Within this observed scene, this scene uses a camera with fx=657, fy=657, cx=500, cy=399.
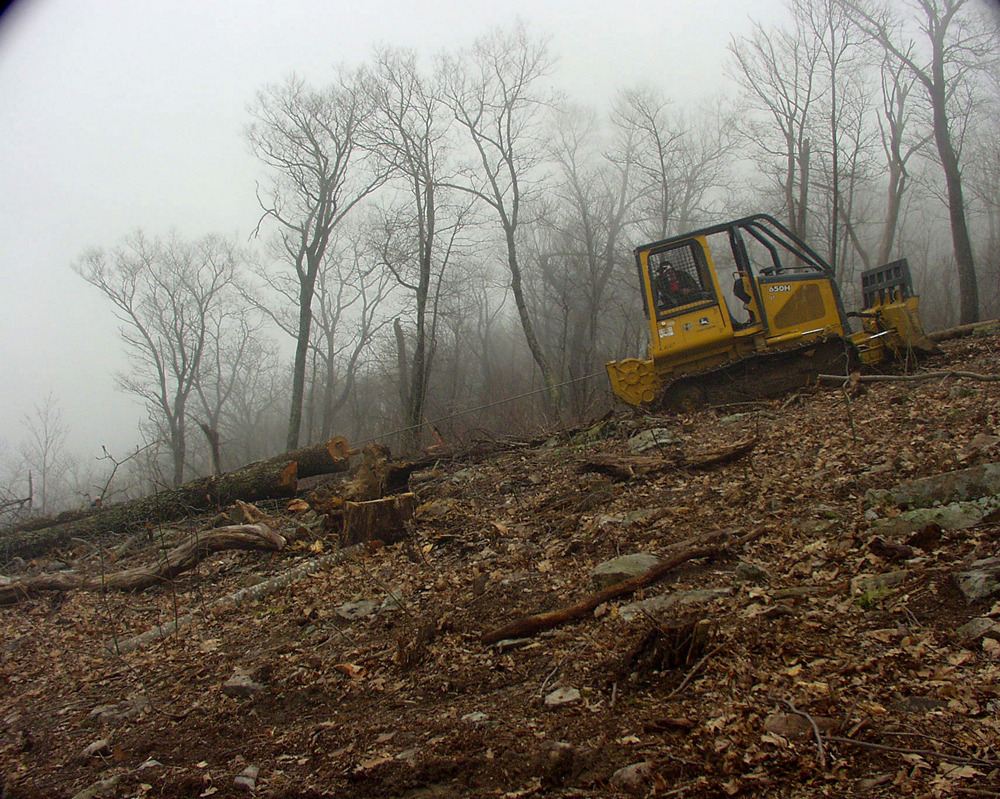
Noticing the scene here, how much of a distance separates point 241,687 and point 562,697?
2.17 meters

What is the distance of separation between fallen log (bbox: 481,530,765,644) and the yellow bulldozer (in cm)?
595

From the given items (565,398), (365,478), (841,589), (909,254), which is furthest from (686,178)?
(841,589)

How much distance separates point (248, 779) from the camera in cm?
306

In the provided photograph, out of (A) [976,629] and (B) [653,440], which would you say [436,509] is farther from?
(A) [976,629]

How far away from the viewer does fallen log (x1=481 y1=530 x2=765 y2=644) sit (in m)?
4.11

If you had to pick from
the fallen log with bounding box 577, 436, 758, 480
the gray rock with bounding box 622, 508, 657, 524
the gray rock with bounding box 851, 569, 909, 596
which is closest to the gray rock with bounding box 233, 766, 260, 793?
the gray rock with bounding box 851, 569, 909, 596

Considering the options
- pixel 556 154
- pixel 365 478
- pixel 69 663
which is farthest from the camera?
pixel 556 154

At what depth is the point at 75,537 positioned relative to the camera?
10.6 m

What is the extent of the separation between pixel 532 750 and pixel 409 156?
18.5 m

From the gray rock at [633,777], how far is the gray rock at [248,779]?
168 centimetres

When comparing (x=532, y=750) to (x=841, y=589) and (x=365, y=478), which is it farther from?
(x=365, y=478)

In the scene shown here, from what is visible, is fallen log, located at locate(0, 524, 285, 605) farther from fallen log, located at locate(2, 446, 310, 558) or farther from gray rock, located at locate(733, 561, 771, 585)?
gray rock, located at locate(733, 561, 771, 585)

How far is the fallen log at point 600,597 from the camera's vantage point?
4105mm

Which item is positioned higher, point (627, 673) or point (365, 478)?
point (365, 478)
